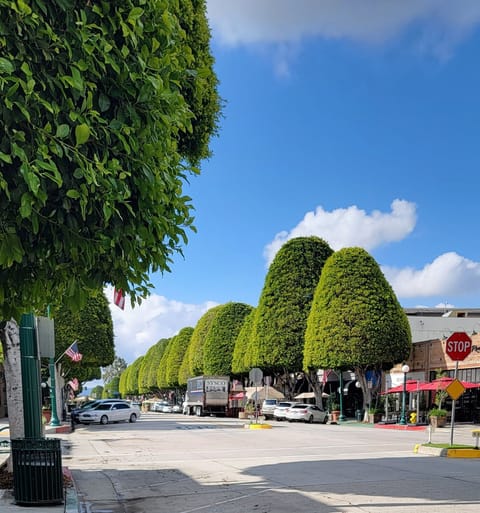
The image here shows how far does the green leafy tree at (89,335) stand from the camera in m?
42.8

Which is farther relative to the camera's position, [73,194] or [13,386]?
[13,386]

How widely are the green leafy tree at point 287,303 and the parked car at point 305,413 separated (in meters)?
7.52

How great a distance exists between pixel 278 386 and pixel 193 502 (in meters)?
48.7

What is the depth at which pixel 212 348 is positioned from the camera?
67.2m

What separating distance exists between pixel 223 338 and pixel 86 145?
204 feet

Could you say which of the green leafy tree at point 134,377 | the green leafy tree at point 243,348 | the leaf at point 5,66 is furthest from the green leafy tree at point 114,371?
the leaf at point 5,66

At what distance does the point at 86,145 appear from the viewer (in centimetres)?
554

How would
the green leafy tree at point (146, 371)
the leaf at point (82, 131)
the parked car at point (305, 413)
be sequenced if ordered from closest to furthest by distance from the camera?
the leaf at point (82, 131) → the parked car at point (305, 413) → the green leafy tree at point (146, 371)

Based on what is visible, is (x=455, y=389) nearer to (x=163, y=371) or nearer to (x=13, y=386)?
(x=13, y=386)

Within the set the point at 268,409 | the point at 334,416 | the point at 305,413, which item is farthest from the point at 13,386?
the point at 334,416

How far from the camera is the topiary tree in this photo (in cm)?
491

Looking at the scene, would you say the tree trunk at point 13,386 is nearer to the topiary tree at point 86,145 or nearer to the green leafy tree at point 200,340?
the topiary tree at point 86,145

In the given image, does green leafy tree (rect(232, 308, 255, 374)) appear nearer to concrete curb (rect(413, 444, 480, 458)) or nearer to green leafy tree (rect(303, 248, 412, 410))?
green leafy tree (rect(303, 248, 412, 410))

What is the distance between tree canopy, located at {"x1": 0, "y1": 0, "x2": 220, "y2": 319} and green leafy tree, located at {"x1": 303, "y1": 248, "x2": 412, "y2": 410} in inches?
1354
